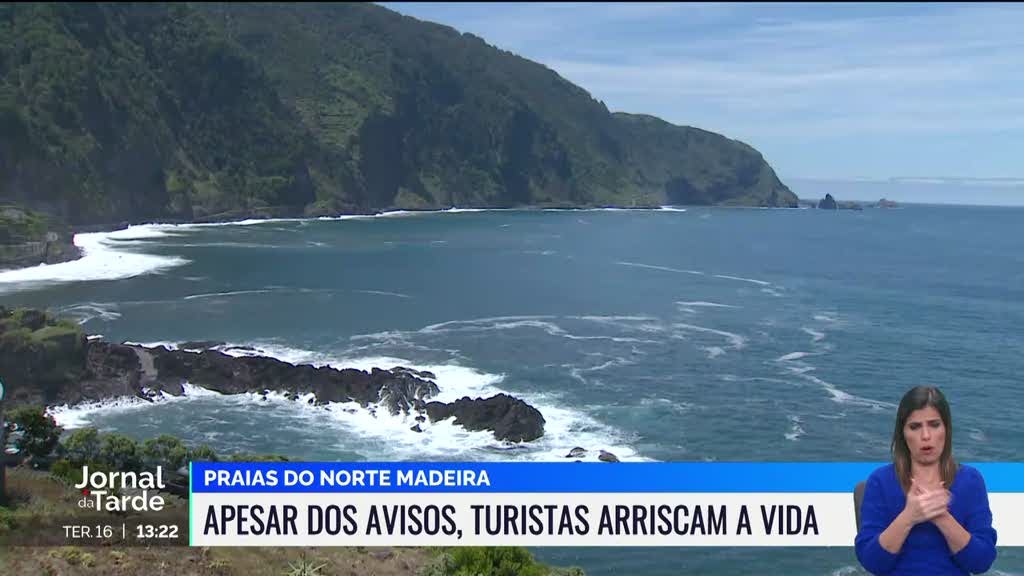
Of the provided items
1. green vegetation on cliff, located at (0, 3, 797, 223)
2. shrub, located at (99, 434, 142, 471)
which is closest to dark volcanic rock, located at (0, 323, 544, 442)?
shrub, located at (99, 434, 142, 471)

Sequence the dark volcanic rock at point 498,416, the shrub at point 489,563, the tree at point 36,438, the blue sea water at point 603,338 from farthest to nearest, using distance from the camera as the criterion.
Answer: the dark volcanic rock at point 498,416 < the blue sea water at point 603,338 < the tree at point 36,438 < the shrub at point 489,563

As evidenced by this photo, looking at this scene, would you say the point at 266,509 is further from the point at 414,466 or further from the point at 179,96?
the point at 179,96

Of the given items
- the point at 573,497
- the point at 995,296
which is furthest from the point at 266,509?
the point at 995,296

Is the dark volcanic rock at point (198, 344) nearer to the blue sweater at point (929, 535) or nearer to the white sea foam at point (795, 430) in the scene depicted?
the white sea foam at point (795, 430)

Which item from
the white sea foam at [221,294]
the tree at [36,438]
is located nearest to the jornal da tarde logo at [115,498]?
the tree at [36,438]

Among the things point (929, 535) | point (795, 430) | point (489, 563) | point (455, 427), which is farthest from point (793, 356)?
point (929, 535)

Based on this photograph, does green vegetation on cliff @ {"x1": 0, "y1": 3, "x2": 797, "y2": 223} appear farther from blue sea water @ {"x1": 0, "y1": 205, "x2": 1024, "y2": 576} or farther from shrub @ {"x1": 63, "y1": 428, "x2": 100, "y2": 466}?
shrub @ {"x1": 63, "y1": 428, "x2": 100, "y2": 466}
